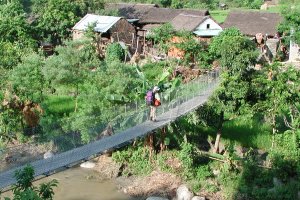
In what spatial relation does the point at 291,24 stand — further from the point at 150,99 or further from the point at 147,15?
the point at 150,99

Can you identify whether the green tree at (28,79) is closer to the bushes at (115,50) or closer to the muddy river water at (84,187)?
the muddy river water at (84,187)

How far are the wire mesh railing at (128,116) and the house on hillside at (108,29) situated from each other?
8392 mm

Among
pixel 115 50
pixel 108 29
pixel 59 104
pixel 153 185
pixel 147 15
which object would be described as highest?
pixel 147 15

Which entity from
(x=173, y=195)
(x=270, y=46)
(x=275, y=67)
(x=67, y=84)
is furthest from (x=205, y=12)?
(x=173, y=195)

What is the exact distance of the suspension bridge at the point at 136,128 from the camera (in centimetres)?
698

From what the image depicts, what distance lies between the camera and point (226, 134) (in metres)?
10.9

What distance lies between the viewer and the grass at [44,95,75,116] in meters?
12.7

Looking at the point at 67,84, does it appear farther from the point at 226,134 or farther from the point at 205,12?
the point at 205,12

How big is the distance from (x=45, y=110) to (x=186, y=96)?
3.89 m

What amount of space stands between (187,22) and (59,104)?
7.95m

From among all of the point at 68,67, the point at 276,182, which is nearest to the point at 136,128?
the point at 276,182

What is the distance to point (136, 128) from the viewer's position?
28.5ft

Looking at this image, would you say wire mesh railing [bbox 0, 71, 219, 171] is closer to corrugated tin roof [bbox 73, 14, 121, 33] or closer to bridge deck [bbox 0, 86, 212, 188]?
bridge deck [bbox 0, 86, 212, 188]

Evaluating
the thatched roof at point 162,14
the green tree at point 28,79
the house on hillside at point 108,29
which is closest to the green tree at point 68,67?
the green tree at point 28,79
